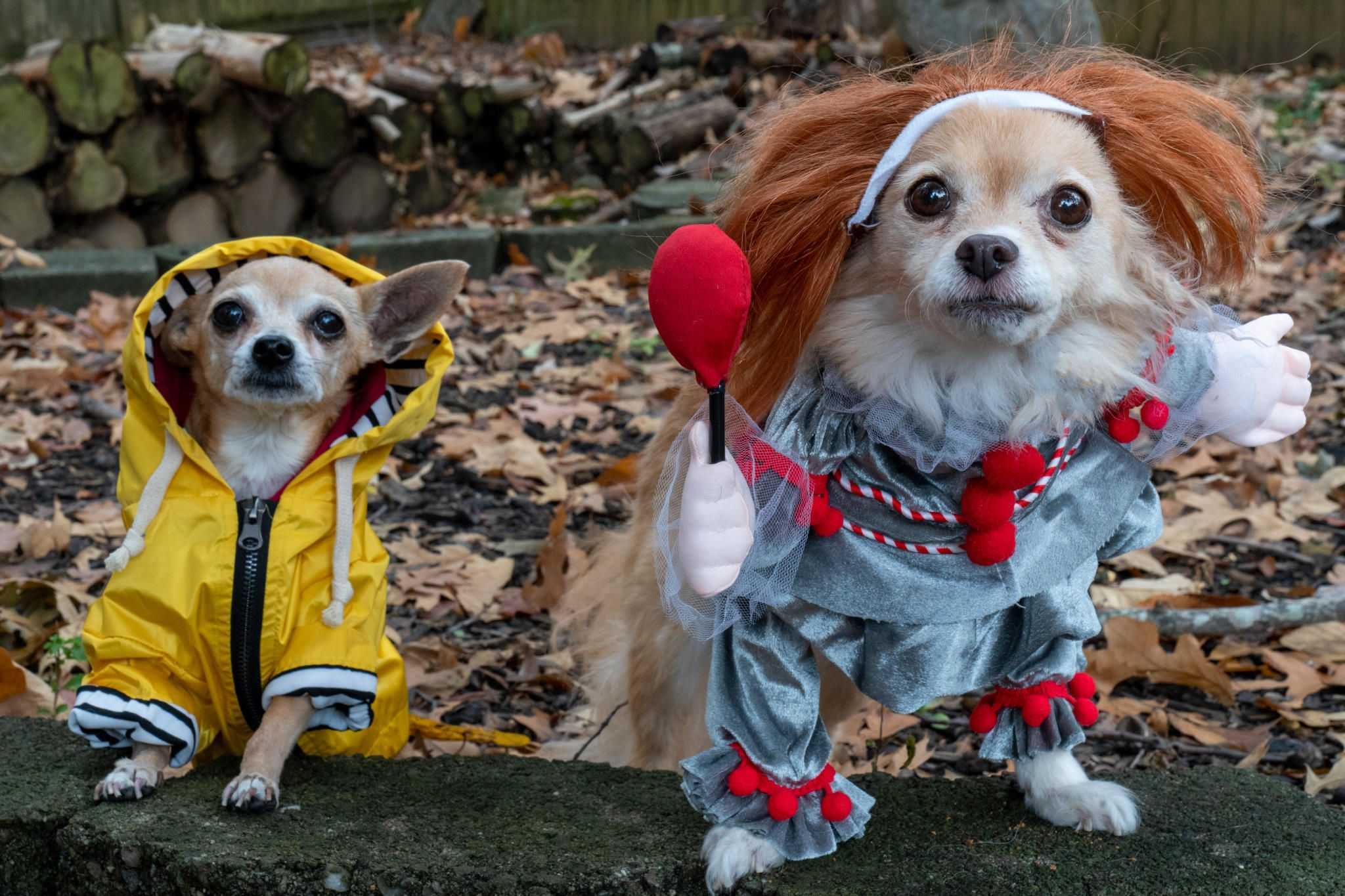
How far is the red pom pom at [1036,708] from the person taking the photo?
2.14 m

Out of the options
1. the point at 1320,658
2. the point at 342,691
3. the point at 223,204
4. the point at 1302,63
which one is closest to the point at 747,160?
the point at 342,691

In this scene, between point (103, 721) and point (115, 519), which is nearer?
point (103, 721)

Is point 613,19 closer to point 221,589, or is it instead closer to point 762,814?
point 221,589

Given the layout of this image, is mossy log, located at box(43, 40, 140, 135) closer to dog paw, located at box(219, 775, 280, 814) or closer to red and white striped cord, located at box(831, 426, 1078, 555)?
dog paw, located at box(219, 775, 280, 814)

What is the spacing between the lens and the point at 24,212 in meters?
6.34

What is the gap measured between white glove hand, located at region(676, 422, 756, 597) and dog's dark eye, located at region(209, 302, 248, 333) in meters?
1.03

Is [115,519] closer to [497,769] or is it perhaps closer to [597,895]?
[497,769]

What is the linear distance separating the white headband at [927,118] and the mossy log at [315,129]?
18.5 feet

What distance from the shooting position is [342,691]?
2346 mm

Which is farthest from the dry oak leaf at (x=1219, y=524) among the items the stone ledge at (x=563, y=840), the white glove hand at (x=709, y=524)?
the white glove hand at (x=709, y=524)

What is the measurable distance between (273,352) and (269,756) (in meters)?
0.71

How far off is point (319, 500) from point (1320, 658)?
2.21 m

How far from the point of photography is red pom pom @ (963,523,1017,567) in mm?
2010

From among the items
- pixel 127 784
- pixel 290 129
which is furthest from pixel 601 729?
pixel 290 129
